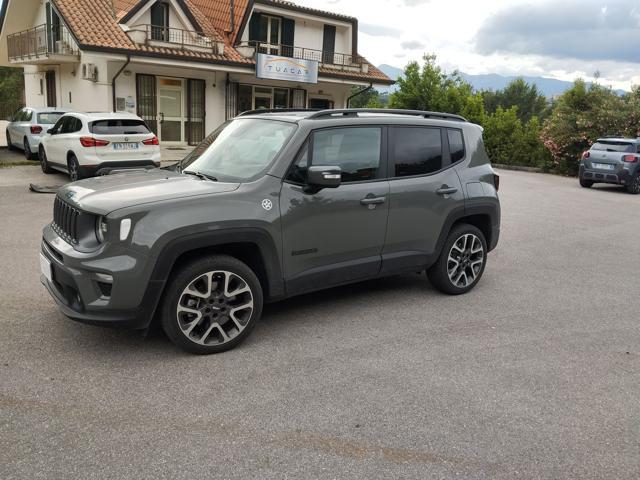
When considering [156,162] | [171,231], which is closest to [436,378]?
[171,231]

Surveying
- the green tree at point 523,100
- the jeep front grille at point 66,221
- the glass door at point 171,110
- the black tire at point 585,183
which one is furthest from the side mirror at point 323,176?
the green tree at point 523,100

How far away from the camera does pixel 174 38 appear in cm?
2314

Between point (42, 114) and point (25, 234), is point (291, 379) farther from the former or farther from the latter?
point (42, 114)

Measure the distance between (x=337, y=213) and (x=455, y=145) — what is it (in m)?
1.78

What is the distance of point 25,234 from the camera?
26.5 feet

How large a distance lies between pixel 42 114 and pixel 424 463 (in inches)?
678

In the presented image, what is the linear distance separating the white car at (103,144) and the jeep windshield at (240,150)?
7448mm

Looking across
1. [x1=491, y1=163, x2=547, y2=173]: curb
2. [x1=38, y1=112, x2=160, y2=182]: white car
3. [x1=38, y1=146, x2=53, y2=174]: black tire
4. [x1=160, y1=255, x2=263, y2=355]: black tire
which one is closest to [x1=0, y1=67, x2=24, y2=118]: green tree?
[x1=38, y1=146, x2=53, y2=174]: black tire

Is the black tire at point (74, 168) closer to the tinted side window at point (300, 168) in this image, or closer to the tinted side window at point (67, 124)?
the tinted side window at point (67, 124)

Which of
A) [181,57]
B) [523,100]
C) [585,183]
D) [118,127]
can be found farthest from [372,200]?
[523,100]

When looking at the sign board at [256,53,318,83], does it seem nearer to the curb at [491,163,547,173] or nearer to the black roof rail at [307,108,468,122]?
the curb at [491,163,547,173]

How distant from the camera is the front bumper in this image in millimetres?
3836

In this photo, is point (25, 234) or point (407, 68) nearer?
point (25, 234)

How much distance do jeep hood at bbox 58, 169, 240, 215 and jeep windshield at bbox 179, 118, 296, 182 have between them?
199mm
